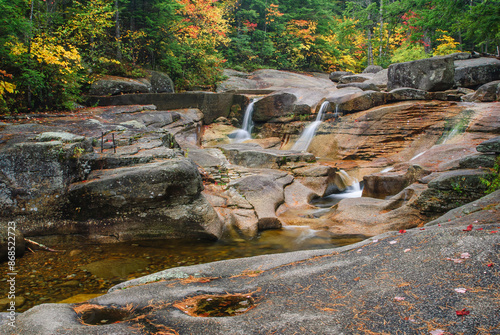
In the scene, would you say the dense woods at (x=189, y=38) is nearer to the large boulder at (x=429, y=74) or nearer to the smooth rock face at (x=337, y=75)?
the large boulder at (x=429, y=74)

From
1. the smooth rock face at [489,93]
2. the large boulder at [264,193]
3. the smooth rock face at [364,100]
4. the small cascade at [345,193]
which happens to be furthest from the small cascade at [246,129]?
the smooth rock face at [489,93]

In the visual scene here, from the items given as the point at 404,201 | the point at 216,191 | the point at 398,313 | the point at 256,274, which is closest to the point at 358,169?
the point at 404,201

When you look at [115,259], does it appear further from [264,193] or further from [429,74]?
[429,74]

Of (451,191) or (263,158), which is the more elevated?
(451,191)

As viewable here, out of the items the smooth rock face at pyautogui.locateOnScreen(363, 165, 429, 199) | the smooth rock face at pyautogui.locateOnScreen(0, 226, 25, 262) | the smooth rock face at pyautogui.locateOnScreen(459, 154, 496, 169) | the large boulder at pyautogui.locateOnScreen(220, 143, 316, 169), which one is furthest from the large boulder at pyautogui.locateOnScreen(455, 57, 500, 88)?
the smooth rock face at pyautogui.locateOnScreen(0, 226, 25, 262)

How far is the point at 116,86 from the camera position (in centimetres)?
1506

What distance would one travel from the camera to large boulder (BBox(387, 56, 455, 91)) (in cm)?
1341

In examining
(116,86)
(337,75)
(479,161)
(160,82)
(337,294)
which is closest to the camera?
(337,294)

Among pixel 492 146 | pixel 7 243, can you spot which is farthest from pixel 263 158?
pixel 7 243

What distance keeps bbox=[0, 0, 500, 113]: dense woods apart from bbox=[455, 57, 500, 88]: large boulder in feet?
3.75

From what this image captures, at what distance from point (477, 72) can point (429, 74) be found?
13.0 ft

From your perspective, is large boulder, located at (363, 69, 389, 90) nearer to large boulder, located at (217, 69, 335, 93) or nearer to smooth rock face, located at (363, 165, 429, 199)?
large boulder, located at (217, 69, 335, 93)

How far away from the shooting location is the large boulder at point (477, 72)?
15.2 meters

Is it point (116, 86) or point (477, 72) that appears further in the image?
point (477, 72)
